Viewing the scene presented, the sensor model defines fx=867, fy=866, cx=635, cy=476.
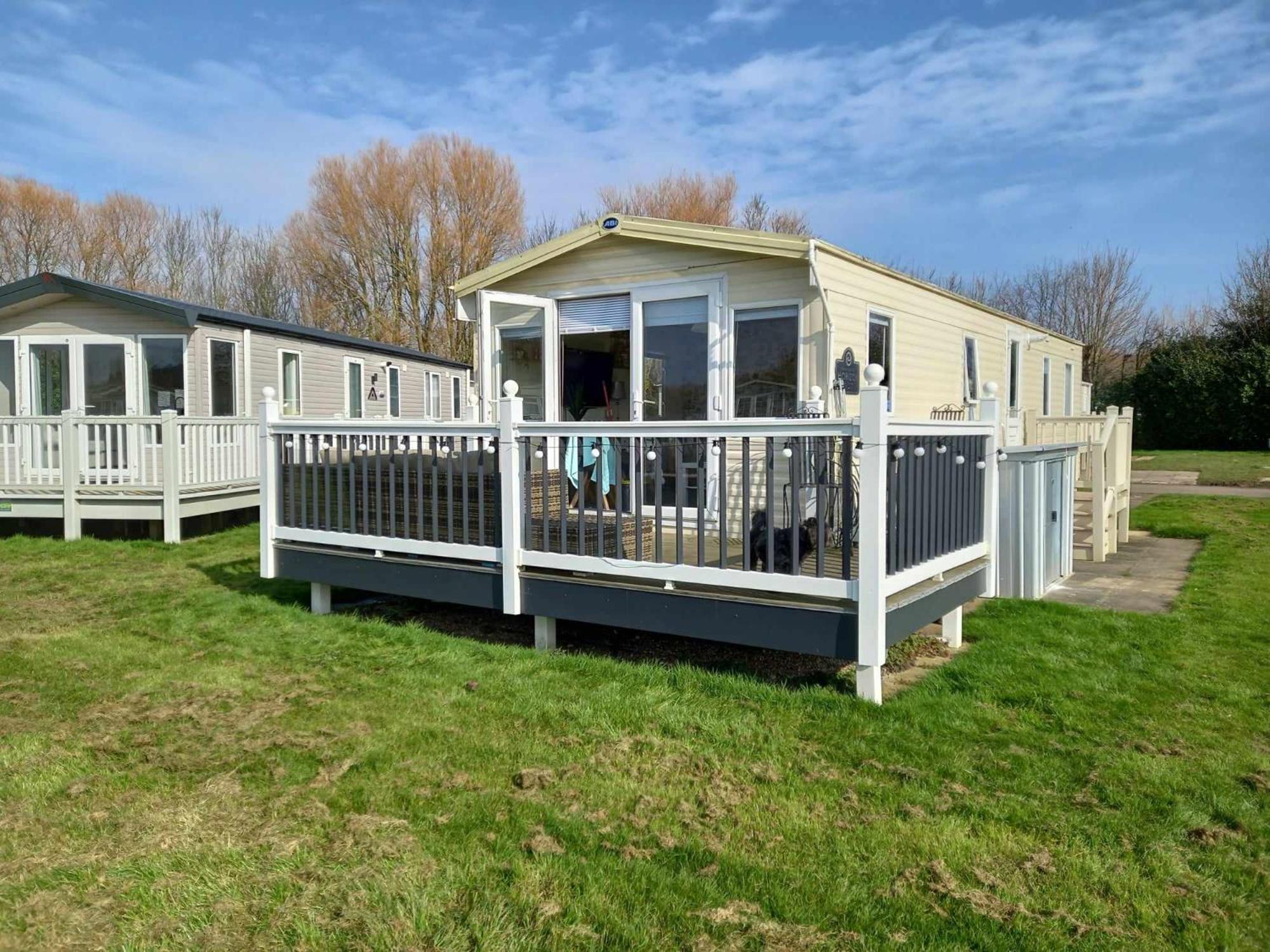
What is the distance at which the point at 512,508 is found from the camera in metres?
4.67

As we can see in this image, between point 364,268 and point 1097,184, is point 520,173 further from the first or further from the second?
point 1097,184

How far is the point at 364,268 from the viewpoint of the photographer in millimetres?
26344

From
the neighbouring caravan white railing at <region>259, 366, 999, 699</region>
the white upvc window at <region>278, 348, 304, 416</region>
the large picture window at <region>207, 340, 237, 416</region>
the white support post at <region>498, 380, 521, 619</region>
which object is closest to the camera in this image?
the neighbouring caravan white railing at <region>259, 366, 999, 699</region>

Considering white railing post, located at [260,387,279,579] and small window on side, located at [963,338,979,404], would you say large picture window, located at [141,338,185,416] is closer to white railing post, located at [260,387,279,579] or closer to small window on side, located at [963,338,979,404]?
white railing post, located at [260,387,279,579]

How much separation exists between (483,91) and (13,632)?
835 centimetres

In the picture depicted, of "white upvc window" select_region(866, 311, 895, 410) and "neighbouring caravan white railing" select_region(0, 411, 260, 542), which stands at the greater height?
"white upvc window" select_region(866, 311, 895, 410)

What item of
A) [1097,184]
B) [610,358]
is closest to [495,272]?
[610,358]

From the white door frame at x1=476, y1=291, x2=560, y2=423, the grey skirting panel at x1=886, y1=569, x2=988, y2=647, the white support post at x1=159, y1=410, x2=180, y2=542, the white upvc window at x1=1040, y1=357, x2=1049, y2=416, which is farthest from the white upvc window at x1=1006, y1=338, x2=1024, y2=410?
the white support post at x1=159, y1=410, x2=180, y2=542

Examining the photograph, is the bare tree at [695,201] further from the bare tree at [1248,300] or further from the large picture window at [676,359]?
the large picture window at [676,359]

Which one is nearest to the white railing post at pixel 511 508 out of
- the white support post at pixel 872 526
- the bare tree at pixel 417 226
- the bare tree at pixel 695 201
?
the white support post at pixel 872 526

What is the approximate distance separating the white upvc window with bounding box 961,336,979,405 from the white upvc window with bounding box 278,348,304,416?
30.3 ft

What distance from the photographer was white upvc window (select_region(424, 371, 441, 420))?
1781 cm

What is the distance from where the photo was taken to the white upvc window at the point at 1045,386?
39.3 ft

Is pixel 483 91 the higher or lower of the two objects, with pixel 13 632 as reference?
higher
